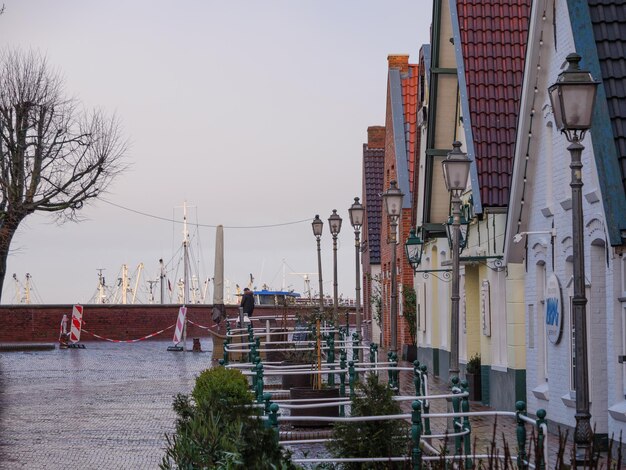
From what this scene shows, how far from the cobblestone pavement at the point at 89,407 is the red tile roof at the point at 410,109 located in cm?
905

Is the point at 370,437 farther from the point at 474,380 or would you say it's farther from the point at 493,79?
the point at 493,79

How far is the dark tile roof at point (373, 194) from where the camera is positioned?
175 feet

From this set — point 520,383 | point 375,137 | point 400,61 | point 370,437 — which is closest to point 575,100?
point 370,437

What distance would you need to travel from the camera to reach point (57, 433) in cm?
1928

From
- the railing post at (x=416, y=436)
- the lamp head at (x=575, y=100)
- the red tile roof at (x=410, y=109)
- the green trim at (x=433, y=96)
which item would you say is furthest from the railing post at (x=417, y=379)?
the red tile roof at (x=410, y=109)

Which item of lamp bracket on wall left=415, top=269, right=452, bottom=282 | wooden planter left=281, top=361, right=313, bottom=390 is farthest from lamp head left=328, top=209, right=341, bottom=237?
wooden planter left=281, top=361, right=313, bottom=390

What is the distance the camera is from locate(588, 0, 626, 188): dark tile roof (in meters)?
15.2

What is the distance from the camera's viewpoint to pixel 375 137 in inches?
2245

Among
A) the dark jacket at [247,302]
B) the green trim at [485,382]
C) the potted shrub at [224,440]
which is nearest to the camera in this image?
the potted shrub at [224,440]

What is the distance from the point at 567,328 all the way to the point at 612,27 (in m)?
4.52

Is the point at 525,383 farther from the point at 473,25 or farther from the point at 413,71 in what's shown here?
the point at 413,71

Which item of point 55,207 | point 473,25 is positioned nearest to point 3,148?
point 55,207

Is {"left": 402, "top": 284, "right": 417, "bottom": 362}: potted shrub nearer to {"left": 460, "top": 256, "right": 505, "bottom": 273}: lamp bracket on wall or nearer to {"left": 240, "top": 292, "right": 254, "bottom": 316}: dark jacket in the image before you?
{"left": 240, "top": 292, "right": 254, "bottom": 316}: dark jacket

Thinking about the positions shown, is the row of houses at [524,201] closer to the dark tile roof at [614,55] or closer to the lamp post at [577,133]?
the dark tile roof at [614,55]
